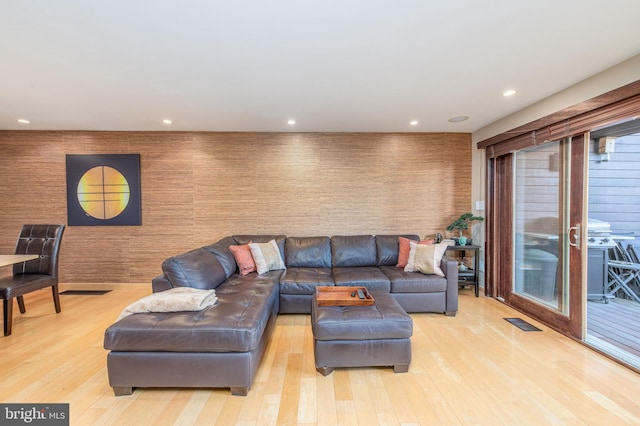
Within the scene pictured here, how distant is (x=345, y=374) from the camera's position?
2.14m

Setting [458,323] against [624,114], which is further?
[458,323]

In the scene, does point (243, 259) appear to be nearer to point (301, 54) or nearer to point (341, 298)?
point (341, 298)

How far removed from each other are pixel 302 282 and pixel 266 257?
0.65 m

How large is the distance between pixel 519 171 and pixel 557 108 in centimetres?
93

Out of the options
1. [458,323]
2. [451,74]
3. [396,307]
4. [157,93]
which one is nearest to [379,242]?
[458,323]

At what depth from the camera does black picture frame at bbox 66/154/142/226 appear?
422 centimetres

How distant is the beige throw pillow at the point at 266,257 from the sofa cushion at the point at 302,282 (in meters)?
0.22

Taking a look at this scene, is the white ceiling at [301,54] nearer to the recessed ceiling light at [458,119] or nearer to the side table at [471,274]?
the recessed ceiling light at [458,119]

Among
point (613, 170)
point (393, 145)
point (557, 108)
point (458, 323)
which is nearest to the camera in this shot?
point (613, 170)

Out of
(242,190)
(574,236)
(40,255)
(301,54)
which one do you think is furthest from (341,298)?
(40,255)

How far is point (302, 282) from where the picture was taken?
10.7 feet

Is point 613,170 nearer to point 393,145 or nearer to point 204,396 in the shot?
point 393,145

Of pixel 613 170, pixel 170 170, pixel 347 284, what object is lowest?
pixel 347 284

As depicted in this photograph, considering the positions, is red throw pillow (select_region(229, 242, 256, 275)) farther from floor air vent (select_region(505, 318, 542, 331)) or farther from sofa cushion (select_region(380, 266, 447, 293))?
floor air vent (select_region(505, 318, 542, 331))
